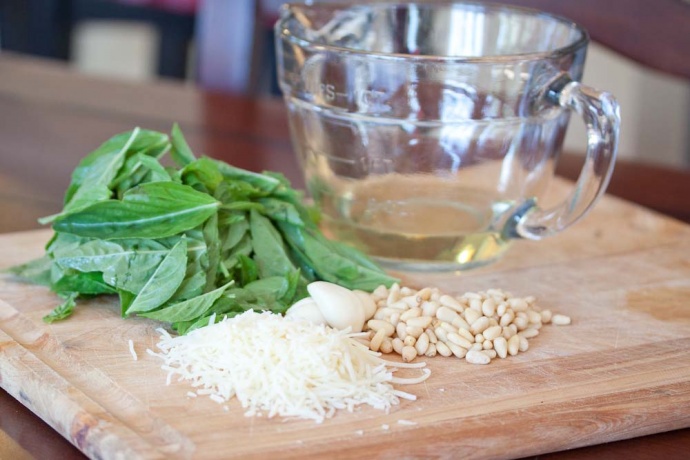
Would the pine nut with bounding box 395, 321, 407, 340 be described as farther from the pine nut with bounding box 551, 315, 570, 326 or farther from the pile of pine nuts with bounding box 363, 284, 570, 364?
the pine nut with bounding box 551, 315, 570, 326

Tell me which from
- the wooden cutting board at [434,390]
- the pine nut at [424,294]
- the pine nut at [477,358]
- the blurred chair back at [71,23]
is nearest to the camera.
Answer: the wooden cutting board at [434,390]

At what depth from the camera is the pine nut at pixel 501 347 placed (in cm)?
101

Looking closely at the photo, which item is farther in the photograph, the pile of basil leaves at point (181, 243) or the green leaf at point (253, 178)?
the green leaf at point (253, 178)

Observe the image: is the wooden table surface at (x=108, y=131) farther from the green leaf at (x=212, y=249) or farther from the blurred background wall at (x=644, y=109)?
the blurred background wall at (x=644, y=109)

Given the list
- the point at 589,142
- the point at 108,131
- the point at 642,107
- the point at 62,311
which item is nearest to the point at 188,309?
the point at 62,311

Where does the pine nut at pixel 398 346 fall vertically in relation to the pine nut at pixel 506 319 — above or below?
below

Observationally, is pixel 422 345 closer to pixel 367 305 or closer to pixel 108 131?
pixel 367 305

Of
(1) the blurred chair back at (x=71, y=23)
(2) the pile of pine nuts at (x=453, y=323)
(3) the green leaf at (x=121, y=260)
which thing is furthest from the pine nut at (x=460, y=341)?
(1) the blurred chair back at (x=71, y=23)

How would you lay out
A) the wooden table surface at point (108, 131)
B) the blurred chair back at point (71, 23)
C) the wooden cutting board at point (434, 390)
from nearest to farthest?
the wooden cutting board at point (434, 390) < the wooden table surface at point (108, 131) < the blurred chair back at point (71, 23)

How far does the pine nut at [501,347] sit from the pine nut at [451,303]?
0.07 meters

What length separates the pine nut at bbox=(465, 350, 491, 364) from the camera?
0.99 m

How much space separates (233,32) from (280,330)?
4.14 ft

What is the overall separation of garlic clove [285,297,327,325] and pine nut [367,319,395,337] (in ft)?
0.17

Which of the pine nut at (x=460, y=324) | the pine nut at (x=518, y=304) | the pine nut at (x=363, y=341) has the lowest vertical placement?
the pine nut at (x=363, y=341)
